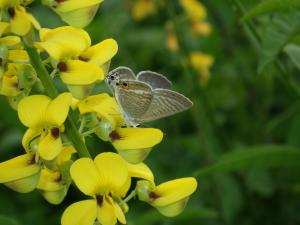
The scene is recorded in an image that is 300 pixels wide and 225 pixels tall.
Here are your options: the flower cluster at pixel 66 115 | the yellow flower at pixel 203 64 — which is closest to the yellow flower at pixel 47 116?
the flower cluster at pixel 66 115

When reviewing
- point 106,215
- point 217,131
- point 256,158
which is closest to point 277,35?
point 256,158

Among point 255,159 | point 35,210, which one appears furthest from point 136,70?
point 255,159

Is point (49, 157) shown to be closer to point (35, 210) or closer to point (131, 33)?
point (35, 210)

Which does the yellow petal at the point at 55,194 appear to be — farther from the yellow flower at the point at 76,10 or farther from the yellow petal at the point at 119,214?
the yellow flower at the point at 76,10

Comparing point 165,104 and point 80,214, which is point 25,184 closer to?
point 80,214

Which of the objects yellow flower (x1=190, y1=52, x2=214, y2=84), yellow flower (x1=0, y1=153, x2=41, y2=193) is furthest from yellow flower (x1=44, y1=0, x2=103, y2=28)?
yellow flower (x1=190, y1=52, x2=214, y2=84)
